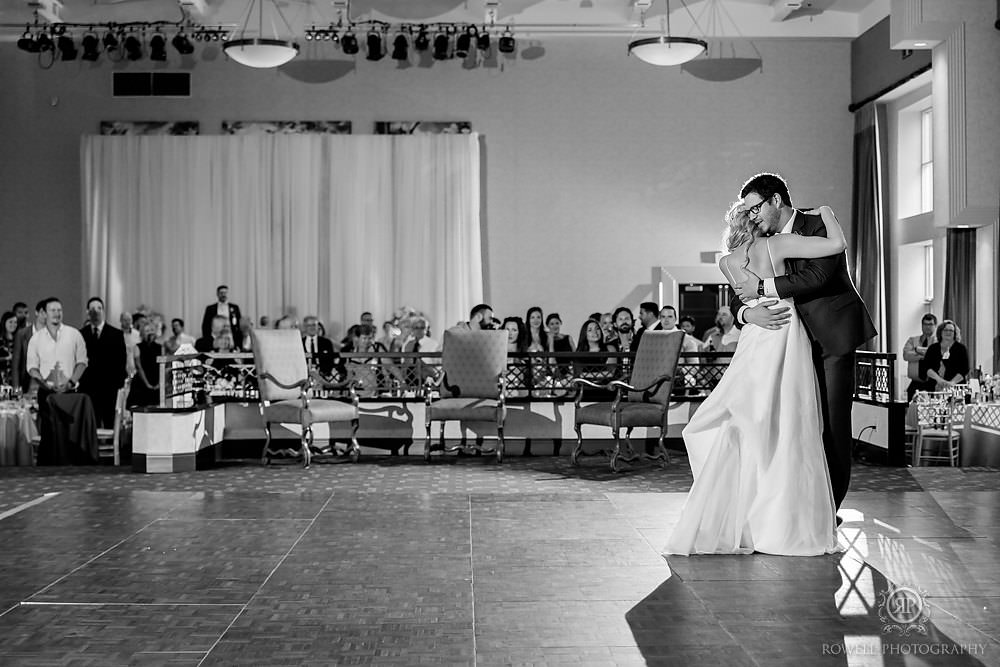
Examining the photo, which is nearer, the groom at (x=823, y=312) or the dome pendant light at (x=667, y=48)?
the groom at (x=823, y=312)

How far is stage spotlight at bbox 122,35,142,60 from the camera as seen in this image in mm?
13125

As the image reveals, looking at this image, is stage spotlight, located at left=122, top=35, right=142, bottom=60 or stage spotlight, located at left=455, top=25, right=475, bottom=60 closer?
stage spotlight, located at left=455, top=25, right=475, bottom=60

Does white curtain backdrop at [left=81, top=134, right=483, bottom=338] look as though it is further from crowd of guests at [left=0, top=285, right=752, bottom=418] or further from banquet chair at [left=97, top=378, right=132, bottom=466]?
banquet chair at [left=97, top=378, right=132, bottom=466]

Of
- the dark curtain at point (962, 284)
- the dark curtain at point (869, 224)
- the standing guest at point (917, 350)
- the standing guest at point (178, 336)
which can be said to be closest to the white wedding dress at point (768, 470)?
the standing guest at point (917, 350)

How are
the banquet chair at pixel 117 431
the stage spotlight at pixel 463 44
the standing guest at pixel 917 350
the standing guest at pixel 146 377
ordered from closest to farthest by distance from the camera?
the banquet chair at pixel 117 431
the standing guest at pixel 146 377
the standing guest at pixel 917 350
the stage spotlight at pixel 463 44

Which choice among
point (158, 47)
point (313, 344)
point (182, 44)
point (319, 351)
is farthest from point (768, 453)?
point (158, 47)

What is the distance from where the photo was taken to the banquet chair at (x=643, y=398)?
8.22 metres

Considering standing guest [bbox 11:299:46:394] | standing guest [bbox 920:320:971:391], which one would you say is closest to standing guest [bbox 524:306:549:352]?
standing guest [bbox 920:320:971:391]

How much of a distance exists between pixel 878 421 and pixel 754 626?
5486 mm

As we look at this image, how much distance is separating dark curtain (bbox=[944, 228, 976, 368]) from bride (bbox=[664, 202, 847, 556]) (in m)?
6.89

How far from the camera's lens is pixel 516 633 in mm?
3449

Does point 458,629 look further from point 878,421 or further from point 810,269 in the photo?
point 878,421

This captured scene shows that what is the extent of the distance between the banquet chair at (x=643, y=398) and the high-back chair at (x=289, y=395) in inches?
78.7

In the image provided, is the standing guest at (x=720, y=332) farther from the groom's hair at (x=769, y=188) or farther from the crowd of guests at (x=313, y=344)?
the groom's hair at (x=769, y=188)
